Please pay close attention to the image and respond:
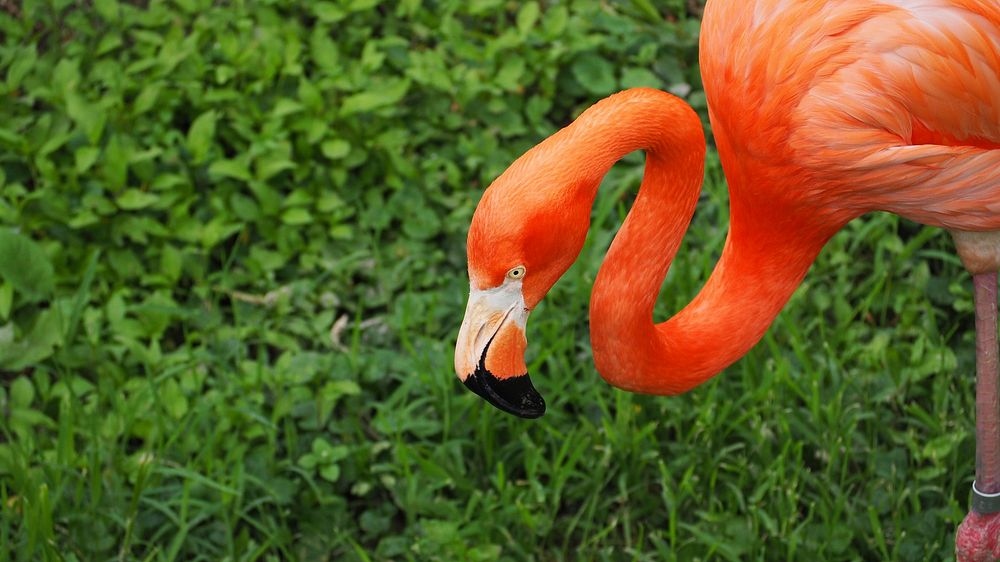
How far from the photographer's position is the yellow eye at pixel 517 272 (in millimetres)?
2436

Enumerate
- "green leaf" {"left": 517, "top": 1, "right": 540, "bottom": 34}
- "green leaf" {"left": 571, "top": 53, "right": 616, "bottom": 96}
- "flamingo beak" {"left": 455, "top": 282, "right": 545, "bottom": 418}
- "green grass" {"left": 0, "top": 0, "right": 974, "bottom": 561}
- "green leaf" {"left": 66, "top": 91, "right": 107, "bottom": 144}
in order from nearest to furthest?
"flamingo beak" {"left": 455, "top": 282, "right": 545, "bottom": 418} < "green grass" {"left": 0, "top": 0, "right": 974, "bottom": 561} < "green leaf" {"left": 66, "top": 91, "right": 107, "bottom": 144} < "green leaf" {"left": 571, "top": 53, "right": 616, "bottom": 96} < "green leaf" {"left": 517, "top": 1, "right": 540, "bottom": 34}

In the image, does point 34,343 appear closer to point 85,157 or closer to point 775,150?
point 85,157

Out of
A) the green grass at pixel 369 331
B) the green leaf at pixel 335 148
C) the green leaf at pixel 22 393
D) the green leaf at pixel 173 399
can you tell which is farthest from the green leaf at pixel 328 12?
the green leaf at pixel 22 393

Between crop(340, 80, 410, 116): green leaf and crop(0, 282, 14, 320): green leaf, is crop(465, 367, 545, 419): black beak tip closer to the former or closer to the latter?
crop(0, 282, 14, 320): green leaf

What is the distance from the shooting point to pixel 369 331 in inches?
162

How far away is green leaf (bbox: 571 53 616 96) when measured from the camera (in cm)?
469

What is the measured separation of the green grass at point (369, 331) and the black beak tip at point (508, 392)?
89cm

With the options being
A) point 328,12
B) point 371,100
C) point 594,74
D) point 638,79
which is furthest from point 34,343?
point 638,79

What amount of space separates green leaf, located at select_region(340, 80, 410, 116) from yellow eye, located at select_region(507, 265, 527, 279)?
2.15m

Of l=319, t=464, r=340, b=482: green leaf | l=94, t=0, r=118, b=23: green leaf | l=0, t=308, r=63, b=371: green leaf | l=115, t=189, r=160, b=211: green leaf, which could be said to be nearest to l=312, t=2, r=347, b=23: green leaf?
l=94, t=0, r=118, b=23: green leaf

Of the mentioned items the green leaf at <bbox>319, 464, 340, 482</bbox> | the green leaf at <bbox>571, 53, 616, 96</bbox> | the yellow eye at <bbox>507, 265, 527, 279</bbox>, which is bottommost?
the green leaf at <bbox>319, 464, 340, 482</bbox>

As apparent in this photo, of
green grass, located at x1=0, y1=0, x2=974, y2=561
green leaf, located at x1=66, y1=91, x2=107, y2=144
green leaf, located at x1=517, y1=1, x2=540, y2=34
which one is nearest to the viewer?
green grass, located at x1=0, y1=0, x2=974, y2=561

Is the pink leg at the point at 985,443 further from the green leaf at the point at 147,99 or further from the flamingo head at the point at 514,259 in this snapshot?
the green leaf at the point at 147,99

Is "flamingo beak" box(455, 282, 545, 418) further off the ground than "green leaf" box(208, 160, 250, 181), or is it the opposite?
"flamingo beak" box(455, 282, 545, 418)
